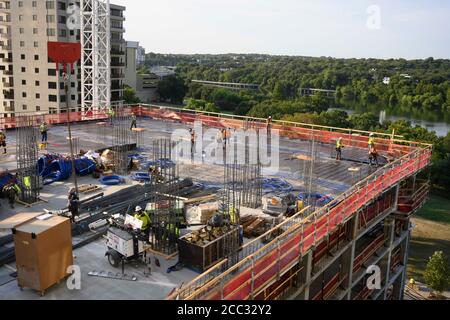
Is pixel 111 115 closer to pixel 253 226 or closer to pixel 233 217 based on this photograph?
pixel 253 226

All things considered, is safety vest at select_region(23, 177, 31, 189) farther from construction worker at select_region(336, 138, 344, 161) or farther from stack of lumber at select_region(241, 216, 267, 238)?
construction worker at select_region(336, 138, 344, 161)

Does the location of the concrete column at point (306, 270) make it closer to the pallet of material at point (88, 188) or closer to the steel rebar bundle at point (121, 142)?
the pallet of material at point (88, 188)

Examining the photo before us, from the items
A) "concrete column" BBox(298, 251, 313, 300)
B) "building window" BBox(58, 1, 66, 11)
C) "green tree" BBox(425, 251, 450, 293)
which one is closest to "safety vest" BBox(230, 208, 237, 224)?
"concrete column" BBox(298, 251, 313, 300)

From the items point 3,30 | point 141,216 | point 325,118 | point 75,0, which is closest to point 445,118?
point 325,118

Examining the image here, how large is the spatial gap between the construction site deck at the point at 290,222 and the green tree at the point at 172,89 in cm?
7038

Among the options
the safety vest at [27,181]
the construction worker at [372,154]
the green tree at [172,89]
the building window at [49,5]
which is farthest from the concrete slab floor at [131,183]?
the green tree at [172,89]

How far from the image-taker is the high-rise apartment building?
6988cm

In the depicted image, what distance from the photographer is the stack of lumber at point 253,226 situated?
15.4 m

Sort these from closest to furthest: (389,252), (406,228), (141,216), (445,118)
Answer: (141,216), (389,252), (406,228), (445,118)

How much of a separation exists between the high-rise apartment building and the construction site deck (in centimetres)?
3939

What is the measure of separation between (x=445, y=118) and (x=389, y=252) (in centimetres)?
9910

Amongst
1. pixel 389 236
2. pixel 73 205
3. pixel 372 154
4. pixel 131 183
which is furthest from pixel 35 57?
pixel 389 236
